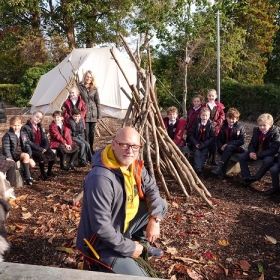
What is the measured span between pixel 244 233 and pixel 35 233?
2.13m

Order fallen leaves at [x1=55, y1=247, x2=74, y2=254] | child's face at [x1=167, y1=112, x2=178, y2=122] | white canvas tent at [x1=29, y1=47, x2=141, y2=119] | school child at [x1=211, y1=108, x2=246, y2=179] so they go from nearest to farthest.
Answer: fallen leaves at [x1=55, y1=247, x2=74, y2=254]
school child at [x1=211, y1=108, x2=246, y2=179]
child's face at [x1=167, y1=112, x2=178, y2=122]
white canvas tent at [x1=29, y1=47, x2=141, y2=119]

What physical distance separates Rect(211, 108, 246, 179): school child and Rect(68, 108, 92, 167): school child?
2.13 m

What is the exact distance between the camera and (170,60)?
15.9 meters

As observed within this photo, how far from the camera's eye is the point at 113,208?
7.84 ft

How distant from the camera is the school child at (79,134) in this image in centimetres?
599

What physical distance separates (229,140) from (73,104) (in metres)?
2.73

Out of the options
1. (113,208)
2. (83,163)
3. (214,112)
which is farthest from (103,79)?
(113,208)

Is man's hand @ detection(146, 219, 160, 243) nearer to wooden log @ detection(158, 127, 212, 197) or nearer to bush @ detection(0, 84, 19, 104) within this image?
wooden log @ detection(158, 127, 212, 197)

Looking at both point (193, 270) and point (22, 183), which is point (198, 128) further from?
point (193, 270)

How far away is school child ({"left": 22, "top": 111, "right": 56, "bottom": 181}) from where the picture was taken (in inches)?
209

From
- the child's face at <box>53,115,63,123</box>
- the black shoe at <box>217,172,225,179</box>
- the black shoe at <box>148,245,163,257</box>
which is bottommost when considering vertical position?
the black shoe at <box>148,245,163,257</box>

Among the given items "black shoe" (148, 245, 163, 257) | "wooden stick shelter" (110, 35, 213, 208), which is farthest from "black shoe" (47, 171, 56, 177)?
"black shoe" (148, 245, 163, 257)

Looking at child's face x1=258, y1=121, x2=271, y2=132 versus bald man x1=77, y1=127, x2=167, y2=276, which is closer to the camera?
bald man x1=77, y1=127, x2=167, y2=276

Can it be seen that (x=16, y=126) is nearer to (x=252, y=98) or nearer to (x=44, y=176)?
(x=44, y=176)
